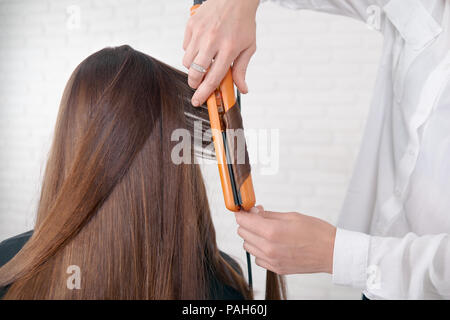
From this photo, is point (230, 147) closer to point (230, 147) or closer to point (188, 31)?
point (230, 147)

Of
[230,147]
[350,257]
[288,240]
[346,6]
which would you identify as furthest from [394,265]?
[346,6]

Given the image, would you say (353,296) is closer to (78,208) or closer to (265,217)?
(265,217)

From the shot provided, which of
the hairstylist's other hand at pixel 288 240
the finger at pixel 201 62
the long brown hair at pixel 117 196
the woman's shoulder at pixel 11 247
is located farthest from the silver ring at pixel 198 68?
the woman's shoulder at pixel 11 247

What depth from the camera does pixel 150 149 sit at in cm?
55

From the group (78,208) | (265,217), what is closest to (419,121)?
(265,217)

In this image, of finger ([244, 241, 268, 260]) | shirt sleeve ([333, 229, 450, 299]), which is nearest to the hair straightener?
finger ([244, 241, 268, 260])

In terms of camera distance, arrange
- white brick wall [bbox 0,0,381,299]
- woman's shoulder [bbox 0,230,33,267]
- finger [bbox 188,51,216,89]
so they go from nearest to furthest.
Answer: finger [bbox 188,51,216,89] → woman's shoulder [bbox 0,230,33,267] → white brick wall [bbox 0,0,381,299]

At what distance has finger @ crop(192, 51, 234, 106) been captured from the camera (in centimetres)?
48

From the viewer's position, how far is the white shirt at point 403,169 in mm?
540

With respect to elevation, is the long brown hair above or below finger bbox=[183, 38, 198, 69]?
below

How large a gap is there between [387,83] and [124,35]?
0.86m

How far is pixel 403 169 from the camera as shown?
0.70 meters

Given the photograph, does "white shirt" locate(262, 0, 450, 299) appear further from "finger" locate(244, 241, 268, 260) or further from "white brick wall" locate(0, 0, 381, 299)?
"white brick wall" locate(0, 0, 381, 299)
